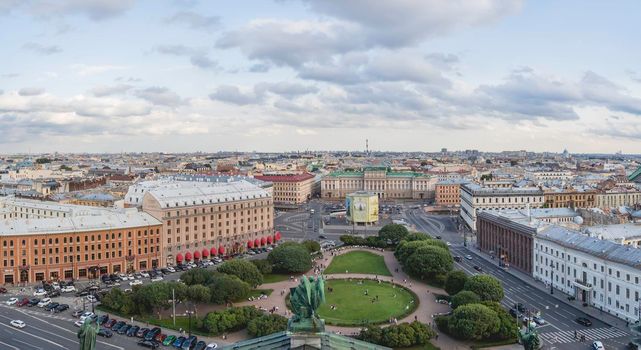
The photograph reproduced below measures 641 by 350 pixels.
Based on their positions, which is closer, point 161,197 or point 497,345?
→ point 497,345

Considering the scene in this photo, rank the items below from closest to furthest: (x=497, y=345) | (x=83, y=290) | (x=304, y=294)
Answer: (x=304, y=294), (x=497, y=345), (x=83, y=290)

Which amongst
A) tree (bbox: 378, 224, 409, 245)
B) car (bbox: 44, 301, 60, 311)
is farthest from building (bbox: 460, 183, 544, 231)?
car (bbox: 44, 301, 60, 311)

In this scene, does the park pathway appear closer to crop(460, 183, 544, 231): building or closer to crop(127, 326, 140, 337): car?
crop(127, 326, 140, 337): car

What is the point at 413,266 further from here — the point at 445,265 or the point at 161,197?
→ the point at 161,197

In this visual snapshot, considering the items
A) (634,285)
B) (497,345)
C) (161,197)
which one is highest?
(161,197)

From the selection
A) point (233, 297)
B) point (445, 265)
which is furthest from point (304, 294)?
point (445, 265)

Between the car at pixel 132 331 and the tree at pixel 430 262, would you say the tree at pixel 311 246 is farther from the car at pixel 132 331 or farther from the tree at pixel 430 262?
the car at pixel 132 331
